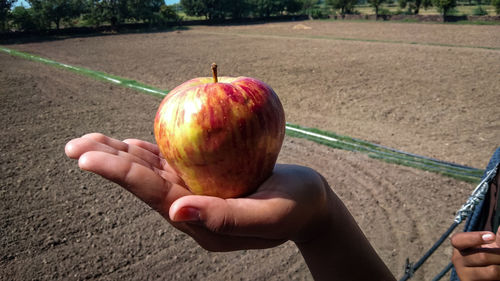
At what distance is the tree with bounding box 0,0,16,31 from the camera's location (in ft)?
114

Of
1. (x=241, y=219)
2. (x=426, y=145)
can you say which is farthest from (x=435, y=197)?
(x=241, y=219)

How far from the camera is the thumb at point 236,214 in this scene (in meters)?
1.28

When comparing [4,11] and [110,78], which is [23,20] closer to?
[4,11]

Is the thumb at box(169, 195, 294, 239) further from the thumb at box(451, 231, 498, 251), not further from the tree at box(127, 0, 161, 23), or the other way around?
the tree at box(127, 0, 161, 23)

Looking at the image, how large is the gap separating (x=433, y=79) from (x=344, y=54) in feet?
22.5

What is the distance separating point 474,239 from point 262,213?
1.11 m

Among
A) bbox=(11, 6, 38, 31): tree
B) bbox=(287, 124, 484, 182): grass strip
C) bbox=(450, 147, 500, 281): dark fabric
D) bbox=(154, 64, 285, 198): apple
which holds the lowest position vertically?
bbox=(287, 124, 484, 182): grass strip

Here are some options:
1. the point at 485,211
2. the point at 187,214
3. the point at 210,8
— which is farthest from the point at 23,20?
Answer: the point at 485,211

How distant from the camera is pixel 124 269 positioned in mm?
3771

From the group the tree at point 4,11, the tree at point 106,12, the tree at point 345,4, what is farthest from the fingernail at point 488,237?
the tree at point 345,4

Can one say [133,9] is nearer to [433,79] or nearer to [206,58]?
[206,58]

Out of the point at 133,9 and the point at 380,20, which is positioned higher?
the point at 133,9

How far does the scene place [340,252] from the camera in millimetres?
1657

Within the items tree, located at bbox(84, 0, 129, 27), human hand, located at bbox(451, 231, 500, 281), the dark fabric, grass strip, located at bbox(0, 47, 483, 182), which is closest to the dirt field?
grass strip, located at bbox(0, 47, 483, 182)
